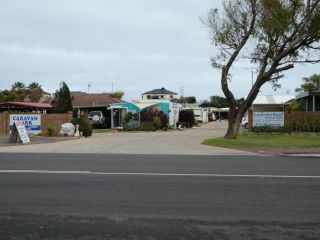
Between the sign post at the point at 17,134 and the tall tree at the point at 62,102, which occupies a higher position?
the tall tree at the point at 62,102

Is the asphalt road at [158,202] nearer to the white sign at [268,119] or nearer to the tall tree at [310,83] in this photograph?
the white sign at [268,119]

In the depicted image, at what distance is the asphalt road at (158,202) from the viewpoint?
6.99 m

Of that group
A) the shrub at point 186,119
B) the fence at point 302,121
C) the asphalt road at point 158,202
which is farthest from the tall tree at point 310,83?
the asphalt road at point 158,202

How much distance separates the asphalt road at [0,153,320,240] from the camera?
699 centimetres

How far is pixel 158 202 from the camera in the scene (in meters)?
8.91

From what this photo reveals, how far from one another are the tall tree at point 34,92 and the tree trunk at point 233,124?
57.7 meters

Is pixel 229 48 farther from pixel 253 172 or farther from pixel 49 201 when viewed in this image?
pixel 49 201

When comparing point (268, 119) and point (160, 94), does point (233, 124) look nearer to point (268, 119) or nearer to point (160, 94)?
point (268, 119)

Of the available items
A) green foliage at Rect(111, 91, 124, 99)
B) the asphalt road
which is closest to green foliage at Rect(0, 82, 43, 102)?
green foliage at Rect(111, 91, 124, 99)

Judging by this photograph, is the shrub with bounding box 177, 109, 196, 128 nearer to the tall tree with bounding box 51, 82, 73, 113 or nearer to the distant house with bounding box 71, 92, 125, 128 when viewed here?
the distant house with bounding box 71, 92, 125, 128

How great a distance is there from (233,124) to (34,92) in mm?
60196

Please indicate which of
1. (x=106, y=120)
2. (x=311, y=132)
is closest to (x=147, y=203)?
(x=311, y=132)

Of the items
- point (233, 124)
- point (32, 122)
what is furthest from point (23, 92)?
point (233, 124)

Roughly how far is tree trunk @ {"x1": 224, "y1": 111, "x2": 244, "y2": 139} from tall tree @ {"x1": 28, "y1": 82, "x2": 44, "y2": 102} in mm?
57683
